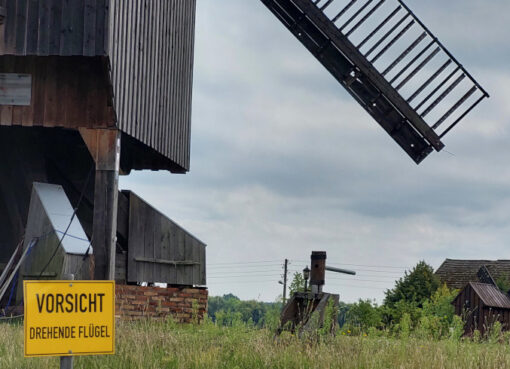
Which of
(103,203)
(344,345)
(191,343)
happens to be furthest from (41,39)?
(344,345)

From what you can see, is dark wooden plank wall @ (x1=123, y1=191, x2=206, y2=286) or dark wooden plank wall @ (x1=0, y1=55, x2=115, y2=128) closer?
dark wooden plank wall @ (x1=0, y1=55, x2=115, y2=128)

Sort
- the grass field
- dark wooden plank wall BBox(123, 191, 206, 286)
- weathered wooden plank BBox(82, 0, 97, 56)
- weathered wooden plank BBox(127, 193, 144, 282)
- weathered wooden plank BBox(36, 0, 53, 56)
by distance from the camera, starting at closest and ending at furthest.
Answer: the grass field → weathered wooden plank BBox(82, 0, 97, 56) → weathered wooden plank BBox(36, 0, 53, 56) → weathered wooden plank BBox(127, 193, 144, 282) → dark wooden plank wall BBox(123, 191, 206, 286)

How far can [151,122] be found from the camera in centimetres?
1855

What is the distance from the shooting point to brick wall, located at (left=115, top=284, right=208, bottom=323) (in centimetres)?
1880

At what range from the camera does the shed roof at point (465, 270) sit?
59.4 m

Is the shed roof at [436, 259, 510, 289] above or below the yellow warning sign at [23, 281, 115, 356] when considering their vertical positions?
above

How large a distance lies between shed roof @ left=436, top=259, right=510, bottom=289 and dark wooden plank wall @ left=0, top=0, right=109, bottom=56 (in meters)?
47.5

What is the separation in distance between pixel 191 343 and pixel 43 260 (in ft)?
23.4

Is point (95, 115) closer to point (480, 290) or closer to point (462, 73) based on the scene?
point (462, 73)

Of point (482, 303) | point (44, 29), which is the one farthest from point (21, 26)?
point (482, 303)

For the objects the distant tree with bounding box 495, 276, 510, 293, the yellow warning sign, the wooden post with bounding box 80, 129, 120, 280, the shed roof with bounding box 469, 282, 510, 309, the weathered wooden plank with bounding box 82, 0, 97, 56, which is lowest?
the yellow warning sign

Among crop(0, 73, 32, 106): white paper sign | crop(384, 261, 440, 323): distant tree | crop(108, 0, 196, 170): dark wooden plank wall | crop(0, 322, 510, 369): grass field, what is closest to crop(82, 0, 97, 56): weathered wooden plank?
crop(108, 0, 196, 170): dark wooden plank wall

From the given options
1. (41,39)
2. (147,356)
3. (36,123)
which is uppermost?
(41,39)

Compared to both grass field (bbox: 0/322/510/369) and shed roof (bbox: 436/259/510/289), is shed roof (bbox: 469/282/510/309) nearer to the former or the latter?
shed roof (bbox: 436/259/510/289)
